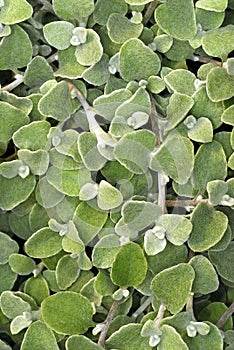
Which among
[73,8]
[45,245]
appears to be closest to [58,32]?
[73,8]

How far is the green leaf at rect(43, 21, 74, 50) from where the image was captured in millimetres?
779

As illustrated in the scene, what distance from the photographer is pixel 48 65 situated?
2.59 feet

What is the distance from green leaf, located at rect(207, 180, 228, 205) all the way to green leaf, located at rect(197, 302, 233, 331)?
0.13 metres

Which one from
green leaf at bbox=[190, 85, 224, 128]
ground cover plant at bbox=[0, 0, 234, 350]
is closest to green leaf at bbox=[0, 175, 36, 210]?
ground cover plant at bbox=[0, 0, 234, 350]

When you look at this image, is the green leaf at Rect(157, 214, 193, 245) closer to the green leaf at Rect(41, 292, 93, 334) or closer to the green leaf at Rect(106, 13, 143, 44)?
the green leaf at Rect(41, 292, 93, 334)

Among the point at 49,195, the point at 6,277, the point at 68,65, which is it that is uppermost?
the point at 68,65

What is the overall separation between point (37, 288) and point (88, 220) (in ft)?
0.36

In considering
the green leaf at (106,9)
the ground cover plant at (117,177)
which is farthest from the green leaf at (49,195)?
the green leaf at (106,9)

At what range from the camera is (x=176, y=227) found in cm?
71

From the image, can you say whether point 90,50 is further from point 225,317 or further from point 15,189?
point 225,317

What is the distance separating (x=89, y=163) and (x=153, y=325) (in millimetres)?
188

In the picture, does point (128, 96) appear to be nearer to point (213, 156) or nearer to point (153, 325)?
point (213, 156)

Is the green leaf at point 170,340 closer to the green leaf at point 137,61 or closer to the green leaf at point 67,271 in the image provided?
the green leaf at point 67,271

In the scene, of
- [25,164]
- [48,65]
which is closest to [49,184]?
[25,164]
